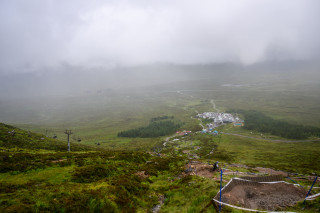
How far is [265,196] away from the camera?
571 inches

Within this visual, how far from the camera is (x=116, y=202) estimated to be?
523 inches

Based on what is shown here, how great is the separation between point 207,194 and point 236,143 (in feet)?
348

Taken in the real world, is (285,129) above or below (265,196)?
below

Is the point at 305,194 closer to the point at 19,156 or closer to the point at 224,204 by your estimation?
the point at 224,204

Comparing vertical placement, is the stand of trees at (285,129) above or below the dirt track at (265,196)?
below

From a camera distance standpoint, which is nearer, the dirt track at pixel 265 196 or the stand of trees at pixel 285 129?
the dirt track at pixel 265 196

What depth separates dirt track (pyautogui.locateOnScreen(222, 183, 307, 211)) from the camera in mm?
13539

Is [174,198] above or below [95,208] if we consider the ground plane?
below

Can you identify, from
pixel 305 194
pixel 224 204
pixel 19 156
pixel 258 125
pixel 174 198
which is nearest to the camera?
pixel 224 204

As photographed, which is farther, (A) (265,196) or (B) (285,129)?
(B) (285,129)

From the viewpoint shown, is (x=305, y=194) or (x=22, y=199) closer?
(x=22, y=199)

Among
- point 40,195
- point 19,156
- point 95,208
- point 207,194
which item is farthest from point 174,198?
point 19,156

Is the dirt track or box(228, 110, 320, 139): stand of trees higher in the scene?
the dirt track

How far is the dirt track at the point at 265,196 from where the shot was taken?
13.5m
